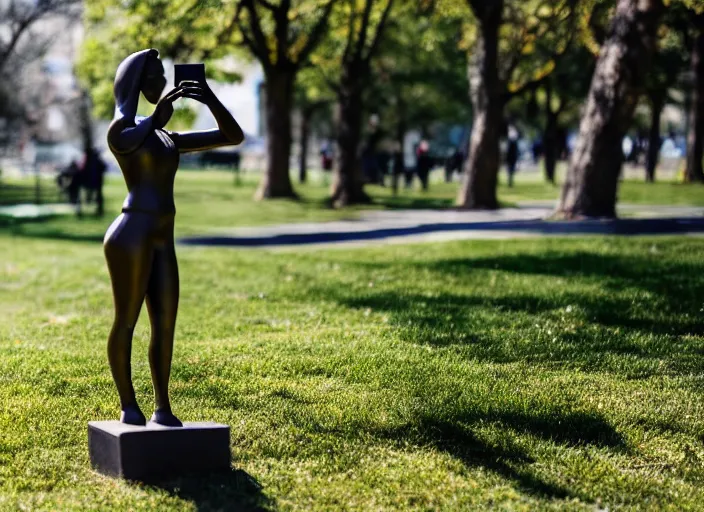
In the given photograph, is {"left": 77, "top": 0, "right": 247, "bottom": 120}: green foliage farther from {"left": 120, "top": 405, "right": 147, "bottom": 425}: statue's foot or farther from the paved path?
{"left": 120, "top": 405, "right": 147, "bottom": 425}: statue's foot

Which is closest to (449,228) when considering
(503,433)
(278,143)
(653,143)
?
(503,433)

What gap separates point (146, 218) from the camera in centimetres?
481

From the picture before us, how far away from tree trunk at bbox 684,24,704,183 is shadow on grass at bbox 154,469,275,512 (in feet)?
92.4

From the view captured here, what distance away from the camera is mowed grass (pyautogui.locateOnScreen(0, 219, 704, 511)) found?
4.91 meters

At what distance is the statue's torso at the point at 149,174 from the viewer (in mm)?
4801

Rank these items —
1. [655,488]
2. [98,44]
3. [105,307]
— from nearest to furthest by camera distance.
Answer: [655,488] < [105,307] < [98,44]

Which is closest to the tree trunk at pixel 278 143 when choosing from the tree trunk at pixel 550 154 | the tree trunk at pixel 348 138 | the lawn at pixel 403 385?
the tree trunk at pixel 348 138

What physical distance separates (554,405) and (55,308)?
6.35 meters

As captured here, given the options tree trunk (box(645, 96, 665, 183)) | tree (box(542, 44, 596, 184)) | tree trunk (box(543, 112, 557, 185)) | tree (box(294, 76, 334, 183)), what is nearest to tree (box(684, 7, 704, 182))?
tree trunk (box(645, 96, 665, 183))

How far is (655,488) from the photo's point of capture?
497cm

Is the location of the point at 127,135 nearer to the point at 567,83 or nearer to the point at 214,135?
the point at 214,135

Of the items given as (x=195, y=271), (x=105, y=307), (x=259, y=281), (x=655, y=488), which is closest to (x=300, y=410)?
(x=655, y=488)

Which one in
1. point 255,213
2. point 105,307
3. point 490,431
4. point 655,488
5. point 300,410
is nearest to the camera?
point 655,488

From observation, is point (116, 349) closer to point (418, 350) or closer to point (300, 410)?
point (300, 410)
